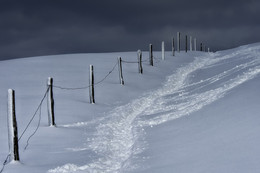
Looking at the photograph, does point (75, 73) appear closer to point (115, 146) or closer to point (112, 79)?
point (112, 79)

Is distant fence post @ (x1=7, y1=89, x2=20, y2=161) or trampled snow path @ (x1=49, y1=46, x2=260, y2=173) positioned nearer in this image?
trampled snow path @ (x1=49, y1=46, x2=260, y2=173)

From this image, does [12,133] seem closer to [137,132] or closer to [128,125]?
[137,132]

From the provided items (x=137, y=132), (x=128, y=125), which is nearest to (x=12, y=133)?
(x=137, y=132)

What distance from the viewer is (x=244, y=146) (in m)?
6.05

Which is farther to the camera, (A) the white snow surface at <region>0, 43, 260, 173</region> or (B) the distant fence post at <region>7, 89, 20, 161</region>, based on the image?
(B) the distant fence post at <region>7, 89, 20, 161</region>

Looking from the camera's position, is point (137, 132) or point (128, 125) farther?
point (128, 125)

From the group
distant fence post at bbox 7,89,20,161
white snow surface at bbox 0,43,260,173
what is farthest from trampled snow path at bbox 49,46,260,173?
distant fence post at bbox 7,89,20,161

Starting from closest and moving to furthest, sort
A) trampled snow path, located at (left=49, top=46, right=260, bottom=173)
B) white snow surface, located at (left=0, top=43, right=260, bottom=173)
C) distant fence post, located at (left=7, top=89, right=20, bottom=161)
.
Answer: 1. white snow surface, located at (left=0, top=43, right=260, bottom=173)
2. trampled snow path, located at (left=49, top=46, right=260, bottom=173)
3. distant fence post, located at (left=7, top=89, right=20, bottom=161)

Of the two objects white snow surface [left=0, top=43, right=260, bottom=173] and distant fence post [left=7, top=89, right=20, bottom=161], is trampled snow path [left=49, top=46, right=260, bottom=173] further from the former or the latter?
distant fence post [left=7, top=89, right=20, bottom=161]

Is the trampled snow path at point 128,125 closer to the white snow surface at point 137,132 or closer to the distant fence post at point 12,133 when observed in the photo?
the white snow surface at point 137,132

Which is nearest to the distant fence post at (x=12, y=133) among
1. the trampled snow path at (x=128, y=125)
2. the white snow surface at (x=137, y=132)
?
the white snow surface at (x=137, y=132)

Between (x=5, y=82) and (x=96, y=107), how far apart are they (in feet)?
23.8

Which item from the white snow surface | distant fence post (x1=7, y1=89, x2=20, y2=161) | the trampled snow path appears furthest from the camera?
distant fence post (x1=7, y1=89, x2=20, y2=161)

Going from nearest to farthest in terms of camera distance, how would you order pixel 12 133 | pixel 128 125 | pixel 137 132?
pixel 12 133 → pixel 137 132 → pixel 128 125
